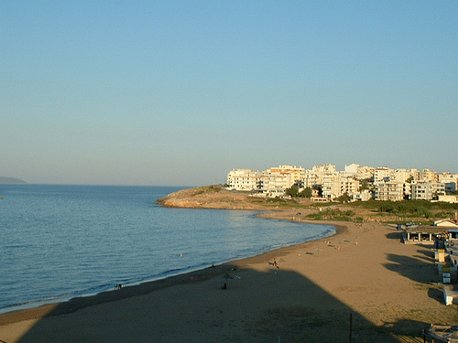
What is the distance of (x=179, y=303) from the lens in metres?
20.3

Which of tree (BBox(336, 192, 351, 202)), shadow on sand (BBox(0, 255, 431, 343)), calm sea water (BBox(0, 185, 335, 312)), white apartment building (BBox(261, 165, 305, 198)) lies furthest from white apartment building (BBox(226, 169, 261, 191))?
shadow on sand (BBox(0, 255, 431, 343))

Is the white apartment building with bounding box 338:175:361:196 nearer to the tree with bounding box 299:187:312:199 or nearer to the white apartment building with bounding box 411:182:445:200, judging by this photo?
the tree with bounding box 299:187:312:199

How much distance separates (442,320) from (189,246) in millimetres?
25508

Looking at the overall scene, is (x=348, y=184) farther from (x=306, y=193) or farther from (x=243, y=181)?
(x=243, y=181)

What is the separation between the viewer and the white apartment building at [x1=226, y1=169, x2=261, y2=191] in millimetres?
140375

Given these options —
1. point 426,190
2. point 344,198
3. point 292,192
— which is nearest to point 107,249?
point 344,198

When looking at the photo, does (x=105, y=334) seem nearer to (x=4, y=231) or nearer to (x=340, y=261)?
(x=340, y=261)

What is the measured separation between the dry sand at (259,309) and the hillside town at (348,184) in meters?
68.7

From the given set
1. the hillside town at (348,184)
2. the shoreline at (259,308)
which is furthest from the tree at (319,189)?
the shoreline at (259,308)

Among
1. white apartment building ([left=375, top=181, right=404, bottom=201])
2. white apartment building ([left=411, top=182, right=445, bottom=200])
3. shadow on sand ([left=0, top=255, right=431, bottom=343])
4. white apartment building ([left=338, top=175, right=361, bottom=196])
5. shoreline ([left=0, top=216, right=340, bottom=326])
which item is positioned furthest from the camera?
white apartment building ([left=338, top=175, right=361, bottom=196])

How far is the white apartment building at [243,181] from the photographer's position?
14038 cm

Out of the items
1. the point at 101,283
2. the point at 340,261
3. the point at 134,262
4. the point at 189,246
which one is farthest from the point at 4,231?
the point at 340,261

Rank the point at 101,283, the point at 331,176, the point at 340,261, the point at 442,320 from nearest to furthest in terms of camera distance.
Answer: the point at 442,320 → the point at 101,283 → the point at 340,261 → the point at 331,176

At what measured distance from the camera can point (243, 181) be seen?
142500 mm
